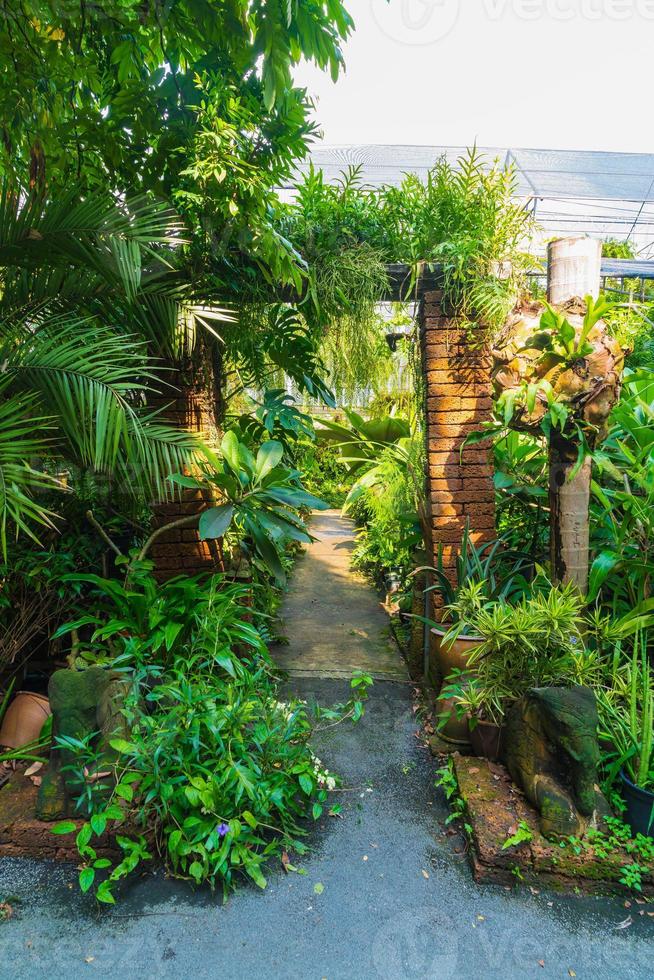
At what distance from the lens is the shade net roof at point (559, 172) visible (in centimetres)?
866

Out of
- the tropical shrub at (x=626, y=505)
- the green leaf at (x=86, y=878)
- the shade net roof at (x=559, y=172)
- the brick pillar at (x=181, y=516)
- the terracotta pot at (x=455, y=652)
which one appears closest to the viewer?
the green leaf at (x=86, y=878)

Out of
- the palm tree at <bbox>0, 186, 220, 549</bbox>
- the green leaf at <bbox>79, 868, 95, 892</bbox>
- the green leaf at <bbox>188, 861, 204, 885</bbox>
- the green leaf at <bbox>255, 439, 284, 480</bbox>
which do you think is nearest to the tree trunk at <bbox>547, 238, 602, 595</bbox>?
the green leaf at <bbox>255, 439, 284, 480</bbox>

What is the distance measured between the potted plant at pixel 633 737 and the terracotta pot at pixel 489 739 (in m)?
0.45

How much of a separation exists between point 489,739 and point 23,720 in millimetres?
2292

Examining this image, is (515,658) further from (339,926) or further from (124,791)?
(124,791)

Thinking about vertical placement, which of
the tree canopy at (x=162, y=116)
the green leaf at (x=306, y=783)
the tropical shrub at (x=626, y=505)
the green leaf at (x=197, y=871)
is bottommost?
the green leaf at (x=197, y=871)

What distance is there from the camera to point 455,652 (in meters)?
2.89

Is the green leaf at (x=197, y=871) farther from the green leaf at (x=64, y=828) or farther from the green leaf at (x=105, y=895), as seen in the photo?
the green leaf at (x=64, y=828)

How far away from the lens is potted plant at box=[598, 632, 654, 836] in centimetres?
224

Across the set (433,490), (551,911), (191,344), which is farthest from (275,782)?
(191,344)

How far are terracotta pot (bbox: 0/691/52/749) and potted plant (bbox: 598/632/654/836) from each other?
2.66 m

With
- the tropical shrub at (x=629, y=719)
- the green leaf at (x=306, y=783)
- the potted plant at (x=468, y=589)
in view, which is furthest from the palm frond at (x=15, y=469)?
the tropical shrub at (x=629, y=719)

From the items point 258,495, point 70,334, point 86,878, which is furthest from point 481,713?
point 70,334

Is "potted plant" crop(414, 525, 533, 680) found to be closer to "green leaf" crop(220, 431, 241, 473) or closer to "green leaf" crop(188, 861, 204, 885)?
"green leaf" crop(220, 431, 241, 473)
